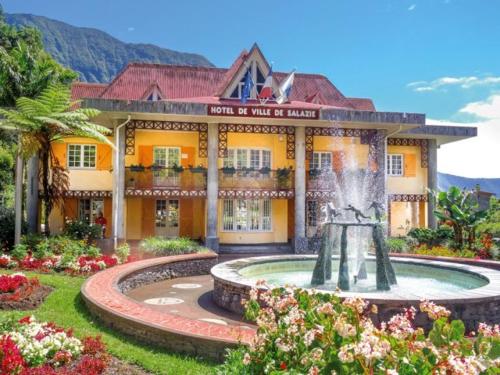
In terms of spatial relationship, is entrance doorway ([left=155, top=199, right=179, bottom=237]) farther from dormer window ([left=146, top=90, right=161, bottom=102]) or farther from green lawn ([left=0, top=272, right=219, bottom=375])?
green lawn ([left=0, top=272, right=219, bottom=375])

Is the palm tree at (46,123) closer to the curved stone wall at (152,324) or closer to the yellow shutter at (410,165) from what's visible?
the curved stone wall at (152,324)

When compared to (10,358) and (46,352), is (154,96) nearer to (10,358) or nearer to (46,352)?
(46,352)

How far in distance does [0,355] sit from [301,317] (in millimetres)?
3937

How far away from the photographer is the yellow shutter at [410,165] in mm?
24953

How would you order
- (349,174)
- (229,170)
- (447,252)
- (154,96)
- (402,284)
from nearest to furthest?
1. (402,284)
2. (447,252)
3. (229,170)
4. (349,174)
5. (154,96)

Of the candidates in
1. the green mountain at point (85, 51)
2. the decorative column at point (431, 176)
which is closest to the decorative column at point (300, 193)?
the decorative column at point (431, 176)

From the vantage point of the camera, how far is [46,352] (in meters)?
5.87

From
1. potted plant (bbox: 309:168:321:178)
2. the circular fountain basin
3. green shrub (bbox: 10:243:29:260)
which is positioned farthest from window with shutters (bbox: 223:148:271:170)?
green shrub (bbox: 10:243:29:260)

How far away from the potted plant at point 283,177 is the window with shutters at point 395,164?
21.0ft

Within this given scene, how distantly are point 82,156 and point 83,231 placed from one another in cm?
595

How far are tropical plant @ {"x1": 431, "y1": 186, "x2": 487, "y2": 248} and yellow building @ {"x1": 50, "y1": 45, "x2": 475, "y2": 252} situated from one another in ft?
9.86

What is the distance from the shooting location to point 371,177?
880 inches

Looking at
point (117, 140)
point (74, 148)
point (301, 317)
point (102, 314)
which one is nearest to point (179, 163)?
point (117, 140)

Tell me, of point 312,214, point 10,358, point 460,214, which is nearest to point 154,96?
point 312,214
